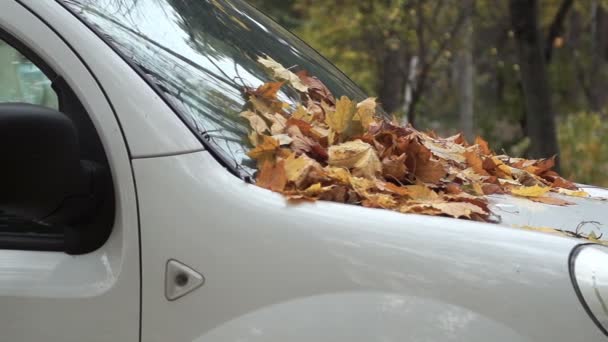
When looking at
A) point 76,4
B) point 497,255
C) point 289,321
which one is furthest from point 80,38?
point 497,255

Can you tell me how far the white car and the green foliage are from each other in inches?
341

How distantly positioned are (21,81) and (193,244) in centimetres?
88

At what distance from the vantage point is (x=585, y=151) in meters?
10.7

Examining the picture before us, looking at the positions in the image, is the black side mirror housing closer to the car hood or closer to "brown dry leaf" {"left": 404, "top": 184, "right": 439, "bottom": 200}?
"brown dry leaf" {"left": 404, "top": 184, "right": 439, "bottom": 200}

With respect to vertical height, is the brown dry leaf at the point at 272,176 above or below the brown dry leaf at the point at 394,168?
below

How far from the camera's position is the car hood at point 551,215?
85.1 inches

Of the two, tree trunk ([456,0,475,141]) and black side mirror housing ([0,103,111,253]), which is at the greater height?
tree trunk ([456,0,475,141])

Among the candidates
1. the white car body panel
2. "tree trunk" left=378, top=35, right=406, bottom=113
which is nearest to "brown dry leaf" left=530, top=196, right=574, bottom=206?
the white car body panel

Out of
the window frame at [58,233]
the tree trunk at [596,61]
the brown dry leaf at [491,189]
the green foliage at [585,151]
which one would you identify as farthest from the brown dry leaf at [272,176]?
the tree trunk at [596,61]

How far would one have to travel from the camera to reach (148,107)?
6.81 ft

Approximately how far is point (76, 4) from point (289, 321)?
103cm

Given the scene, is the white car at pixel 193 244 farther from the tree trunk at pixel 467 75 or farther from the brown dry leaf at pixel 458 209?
the tree trunk at pixel 467 75

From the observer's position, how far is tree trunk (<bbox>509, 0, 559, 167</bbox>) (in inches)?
303

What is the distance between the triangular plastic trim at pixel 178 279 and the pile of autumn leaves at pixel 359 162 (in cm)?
28
